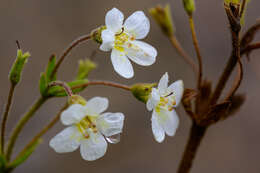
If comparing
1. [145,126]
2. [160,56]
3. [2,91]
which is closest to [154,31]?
[160,56]

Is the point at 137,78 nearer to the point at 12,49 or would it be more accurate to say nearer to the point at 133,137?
the point at 133,137

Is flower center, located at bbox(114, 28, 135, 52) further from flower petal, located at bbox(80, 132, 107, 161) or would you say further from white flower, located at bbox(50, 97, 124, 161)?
flower petal, located at bbox(80, 132, 107, 161)

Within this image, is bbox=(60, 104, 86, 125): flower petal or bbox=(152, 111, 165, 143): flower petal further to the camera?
bbox=(152, 111, 165, 143): flower petal

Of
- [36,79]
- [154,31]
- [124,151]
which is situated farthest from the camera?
[154,31]

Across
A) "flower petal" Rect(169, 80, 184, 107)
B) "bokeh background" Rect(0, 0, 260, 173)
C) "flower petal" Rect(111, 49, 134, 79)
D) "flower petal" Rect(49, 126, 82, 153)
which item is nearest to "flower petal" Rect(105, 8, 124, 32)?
"flower petal" Rect(111, 49, 134, 79)

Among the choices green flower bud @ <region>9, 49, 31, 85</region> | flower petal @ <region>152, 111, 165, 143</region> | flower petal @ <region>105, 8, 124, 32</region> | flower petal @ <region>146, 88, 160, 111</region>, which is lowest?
flower petal @ <region>152, 111, 165, 143</region>

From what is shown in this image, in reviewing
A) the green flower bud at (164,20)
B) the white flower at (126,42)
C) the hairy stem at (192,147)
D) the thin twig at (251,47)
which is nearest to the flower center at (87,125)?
the white flower at (126,42)
